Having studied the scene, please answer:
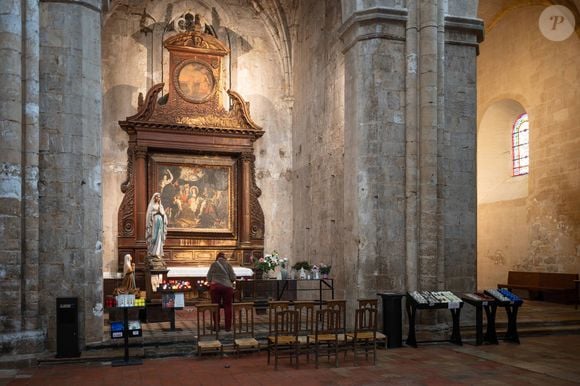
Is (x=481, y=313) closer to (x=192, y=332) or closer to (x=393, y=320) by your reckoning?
(x=393, y=320)

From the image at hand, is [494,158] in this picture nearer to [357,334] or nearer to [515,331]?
[515,331]

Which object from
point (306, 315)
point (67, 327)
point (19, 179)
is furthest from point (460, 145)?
point (19, 179)

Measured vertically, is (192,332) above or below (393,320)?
below

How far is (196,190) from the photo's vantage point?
1602cm

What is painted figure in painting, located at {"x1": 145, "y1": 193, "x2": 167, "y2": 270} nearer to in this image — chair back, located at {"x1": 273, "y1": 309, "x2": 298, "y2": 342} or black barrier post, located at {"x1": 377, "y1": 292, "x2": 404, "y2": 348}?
chair back, located at {"x1": 273, "y1": 309, "x2": 298, "y2": 342}

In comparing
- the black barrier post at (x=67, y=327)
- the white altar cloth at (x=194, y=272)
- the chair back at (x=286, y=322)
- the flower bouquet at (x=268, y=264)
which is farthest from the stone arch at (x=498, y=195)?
the black barrier post at (x=67, y=327)

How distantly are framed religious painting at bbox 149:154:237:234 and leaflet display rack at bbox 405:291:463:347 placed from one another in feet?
22.2

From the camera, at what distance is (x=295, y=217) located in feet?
53.7

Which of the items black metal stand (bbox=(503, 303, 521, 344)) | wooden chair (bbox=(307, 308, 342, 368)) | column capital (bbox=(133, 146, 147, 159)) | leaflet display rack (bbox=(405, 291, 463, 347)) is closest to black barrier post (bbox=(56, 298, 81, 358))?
wooden chair (bbox=(307, 308, 342, 368))

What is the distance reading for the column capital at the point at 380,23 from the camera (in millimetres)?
11367

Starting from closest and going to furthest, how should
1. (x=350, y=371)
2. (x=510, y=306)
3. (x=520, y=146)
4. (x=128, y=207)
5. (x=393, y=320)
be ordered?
(x=350, y=371) < (x=393, y=320) < (x=510, y=306) < (x=128, y=207) < (x=520, y=146)

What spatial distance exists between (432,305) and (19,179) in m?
6.65

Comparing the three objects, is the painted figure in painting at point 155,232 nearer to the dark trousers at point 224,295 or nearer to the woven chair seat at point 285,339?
the dark trousers at point 224,295

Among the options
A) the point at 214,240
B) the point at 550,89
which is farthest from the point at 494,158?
the point at 214,240
